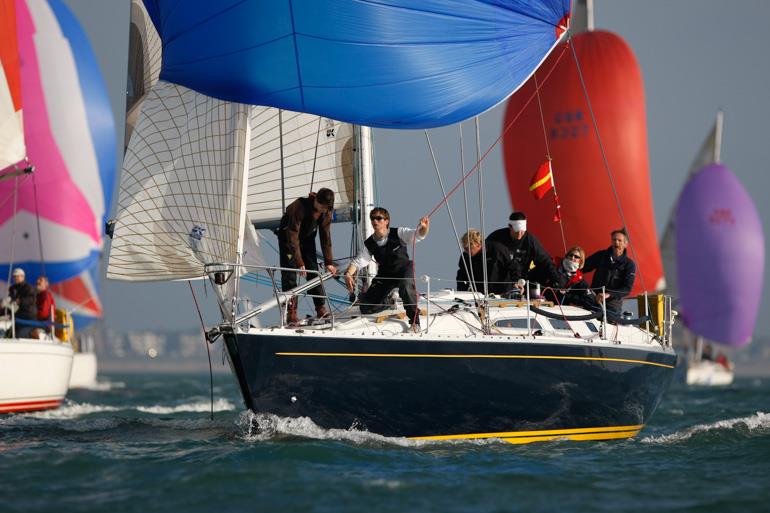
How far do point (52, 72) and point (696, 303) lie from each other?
19.3 metres

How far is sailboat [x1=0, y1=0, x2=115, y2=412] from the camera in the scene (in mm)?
23312

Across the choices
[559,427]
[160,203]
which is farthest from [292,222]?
[559,427]

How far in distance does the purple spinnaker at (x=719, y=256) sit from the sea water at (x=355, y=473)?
2082 centimetres

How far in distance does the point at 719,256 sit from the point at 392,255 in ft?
77.0

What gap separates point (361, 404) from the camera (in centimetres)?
1048

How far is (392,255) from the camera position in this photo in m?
10.9

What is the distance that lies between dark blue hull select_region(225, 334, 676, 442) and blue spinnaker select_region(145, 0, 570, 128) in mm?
2406

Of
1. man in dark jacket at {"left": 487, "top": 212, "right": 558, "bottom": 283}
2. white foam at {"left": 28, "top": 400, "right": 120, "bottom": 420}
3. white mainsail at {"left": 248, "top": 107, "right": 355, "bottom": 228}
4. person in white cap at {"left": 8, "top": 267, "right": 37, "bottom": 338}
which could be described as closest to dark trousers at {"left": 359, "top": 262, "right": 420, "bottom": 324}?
man in dark jacket at {"left": 487, "top": 212, "right": 558, "bottom": 283}

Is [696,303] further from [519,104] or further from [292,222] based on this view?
[292,222]

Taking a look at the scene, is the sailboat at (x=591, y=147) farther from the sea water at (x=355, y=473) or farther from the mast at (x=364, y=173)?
the sea water at (x=355, y=473)

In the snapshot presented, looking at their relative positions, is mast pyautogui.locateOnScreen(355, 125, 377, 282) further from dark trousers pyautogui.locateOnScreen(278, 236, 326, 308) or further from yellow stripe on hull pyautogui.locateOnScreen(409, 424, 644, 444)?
yellow stripe on hull pyautogui.locateOnScreen(409, 424, 644, 444)

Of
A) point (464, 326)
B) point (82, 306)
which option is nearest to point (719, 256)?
point (82, 306)

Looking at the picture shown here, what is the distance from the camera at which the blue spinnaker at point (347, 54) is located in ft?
36.1

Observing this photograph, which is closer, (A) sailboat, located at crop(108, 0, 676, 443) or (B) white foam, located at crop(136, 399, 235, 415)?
(A) sailboat, located at crop(108, 0, 676, 443)
